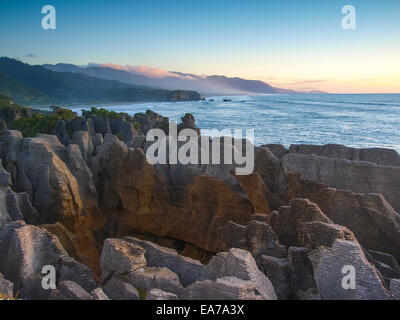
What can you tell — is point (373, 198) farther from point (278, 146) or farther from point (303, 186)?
point (278, 146)

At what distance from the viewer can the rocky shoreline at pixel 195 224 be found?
4228 mm

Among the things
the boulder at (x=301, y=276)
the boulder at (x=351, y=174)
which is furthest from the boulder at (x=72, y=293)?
the boulder at (x=351, y=174)

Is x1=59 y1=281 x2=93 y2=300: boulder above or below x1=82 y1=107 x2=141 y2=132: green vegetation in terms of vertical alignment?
below

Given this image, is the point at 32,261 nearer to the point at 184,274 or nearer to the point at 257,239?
the point at 184,274

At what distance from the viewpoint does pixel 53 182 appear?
871 cm

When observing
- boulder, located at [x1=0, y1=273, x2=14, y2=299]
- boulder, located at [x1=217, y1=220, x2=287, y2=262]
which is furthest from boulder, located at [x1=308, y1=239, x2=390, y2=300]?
boulder, located at [x1=0, y1=273, x2=14, y2=299]

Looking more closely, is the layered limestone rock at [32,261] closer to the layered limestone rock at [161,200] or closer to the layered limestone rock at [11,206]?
the layered limestone rock at [11,206]

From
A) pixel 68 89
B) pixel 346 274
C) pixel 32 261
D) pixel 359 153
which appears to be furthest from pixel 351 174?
pixel 68 89

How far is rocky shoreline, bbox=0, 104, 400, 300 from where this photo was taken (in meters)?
4.23

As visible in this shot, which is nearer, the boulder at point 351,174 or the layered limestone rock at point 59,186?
the boulder at point 351,174

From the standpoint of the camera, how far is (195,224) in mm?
9422

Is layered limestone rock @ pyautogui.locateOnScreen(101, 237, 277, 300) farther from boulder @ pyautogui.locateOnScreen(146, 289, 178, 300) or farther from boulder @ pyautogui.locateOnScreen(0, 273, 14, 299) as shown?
boulder @ pyautogui.locateOnScreen(0, 273, 14, 299)

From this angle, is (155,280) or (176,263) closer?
(155,280)
